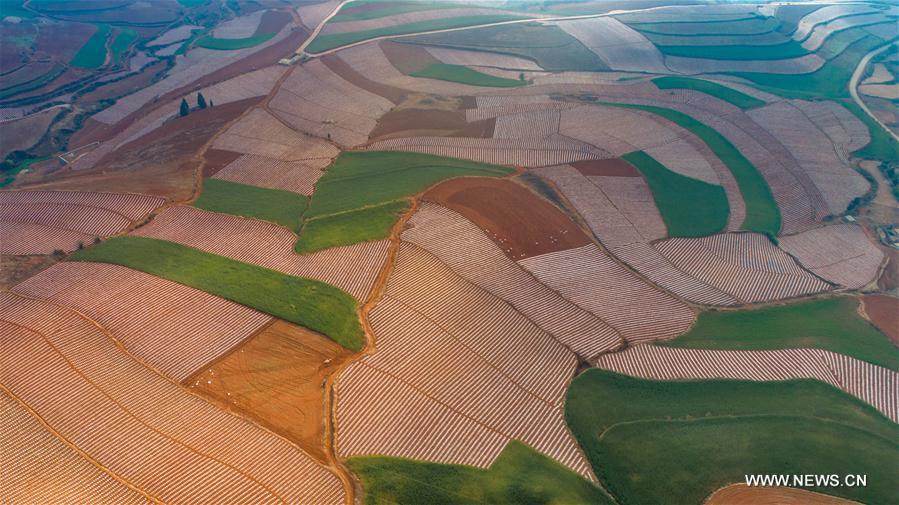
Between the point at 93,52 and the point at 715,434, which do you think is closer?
the point at 715,434

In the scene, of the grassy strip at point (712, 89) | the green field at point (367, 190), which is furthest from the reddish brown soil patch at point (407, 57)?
the grassy strip at point (712, 89)

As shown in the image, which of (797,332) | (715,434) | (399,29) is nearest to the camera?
(715,434)

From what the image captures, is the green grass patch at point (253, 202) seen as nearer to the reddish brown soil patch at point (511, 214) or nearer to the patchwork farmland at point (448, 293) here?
the patchwork farmland at point (448, 293)

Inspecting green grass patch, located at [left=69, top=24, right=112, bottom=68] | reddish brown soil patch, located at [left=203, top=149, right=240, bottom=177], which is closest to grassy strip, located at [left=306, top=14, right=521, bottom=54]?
green grass patch, located at [left=69, top=24, right=112, bottom=68]

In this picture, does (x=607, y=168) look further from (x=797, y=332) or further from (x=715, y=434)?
(x=715, y=434)

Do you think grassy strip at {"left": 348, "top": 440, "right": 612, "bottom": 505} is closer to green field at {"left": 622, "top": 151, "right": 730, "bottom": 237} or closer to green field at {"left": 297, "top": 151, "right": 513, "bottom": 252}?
green field at {"left": 297, "top": 151, "right": 513, "bottom": 252}

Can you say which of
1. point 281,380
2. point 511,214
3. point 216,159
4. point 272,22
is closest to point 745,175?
point 511,214
